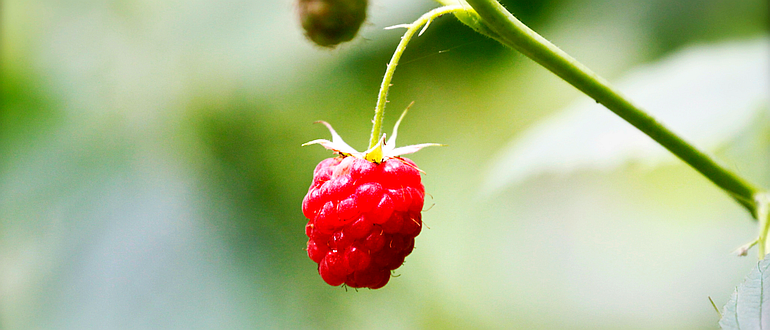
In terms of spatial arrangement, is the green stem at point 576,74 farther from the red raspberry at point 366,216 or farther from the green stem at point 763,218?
the red raspberry at point 366,216

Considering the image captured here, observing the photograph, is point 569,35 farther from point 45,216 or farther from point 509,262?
point 45,216

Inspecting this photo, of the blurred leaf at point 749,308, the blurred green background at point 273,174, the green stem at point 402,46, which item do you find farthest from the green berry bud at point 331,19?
the blurred green background at point 273,174

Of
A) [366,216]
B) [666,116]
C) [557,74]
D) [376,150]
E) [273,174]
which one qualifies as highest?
[666,116]

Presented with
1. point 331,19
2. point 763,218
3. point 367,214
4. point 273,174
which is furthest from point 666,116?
point 273,174

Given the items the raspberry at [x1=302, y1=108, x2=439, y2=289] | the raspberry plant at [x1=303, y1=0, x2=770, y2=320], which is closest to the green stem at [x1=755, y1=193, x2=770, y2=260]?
the raspberry plant at [x1=303, y1=0, x2=770, y2=320]

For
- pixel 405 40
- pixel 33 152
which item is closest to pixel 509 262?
pixel 405 40

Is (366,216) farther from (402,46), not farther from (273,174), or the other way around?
(273,174)

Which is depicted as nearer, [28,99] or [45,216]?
[45,216]
